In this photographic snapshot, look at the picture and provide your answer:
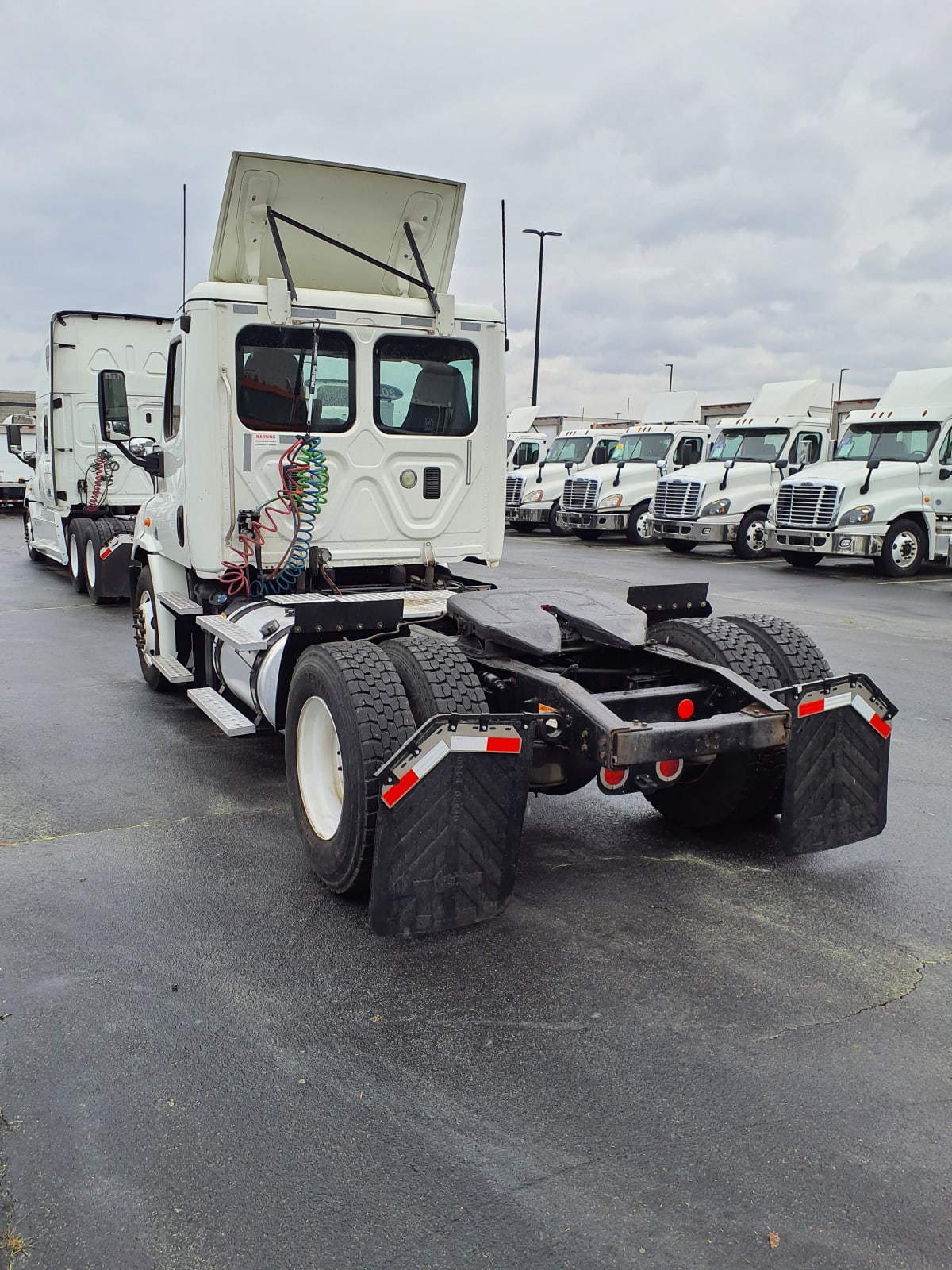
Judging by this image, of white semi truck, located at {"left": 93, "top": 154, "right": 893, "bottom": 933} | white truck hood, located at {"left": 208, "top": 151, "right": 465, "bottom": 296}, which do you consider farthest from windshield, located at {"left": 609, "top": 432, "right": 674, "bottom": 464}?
white truck hood, located at {"left": 208, "top": 151, "right": 465, "bottom": 296}

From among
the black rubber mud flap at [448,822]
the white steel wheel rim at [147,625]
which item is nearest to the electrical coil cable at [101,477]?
the white steel wheel rim at [147,625]

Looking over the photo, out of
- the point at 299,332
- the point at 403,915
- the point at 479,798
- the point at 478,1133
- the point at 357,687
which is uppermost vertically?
the point at 299,332

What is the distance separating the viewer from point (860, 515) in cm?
1709

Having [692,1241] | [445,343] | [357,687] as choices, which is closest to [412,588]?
[445,343]

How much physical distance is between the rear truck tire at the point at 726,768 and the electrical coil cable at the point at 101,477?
10283 millimetres

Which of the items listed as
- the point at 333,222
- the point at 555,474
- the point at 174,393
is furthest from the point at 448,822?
the point at 555,474

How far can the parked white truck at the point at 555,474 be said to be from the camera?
86.5 feet

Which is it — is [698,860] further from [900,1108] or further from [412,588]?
[412,588]

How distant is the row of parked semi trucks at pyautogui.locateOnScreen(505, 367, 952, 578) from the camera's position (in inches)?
678

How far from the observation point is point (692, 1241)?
2.47 meters

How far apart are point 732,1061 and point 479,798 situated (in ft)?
3.80

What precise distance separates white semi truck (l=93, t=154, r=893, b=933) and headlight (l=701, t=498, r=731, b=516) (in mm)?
14003

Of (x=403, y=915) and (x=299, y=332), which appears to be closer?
(x=403, y=915)

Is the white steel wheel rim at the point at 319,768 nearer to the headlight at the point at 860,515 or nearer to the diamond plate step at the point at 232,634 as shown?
the diamond plate step at the point at 232,634
